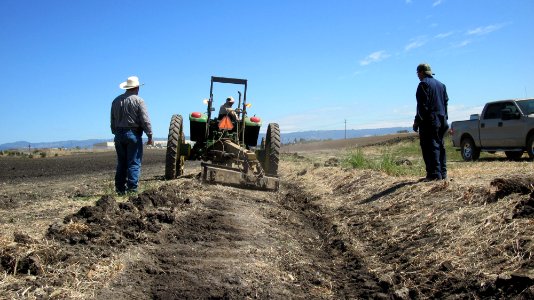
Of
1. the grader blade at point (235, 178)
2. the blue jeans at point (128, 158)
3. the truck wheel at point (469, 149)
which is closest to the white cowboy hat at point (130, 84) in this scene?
the blue jeans at point (128, 158)

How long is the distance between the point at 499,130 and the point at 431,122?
27.1 feet

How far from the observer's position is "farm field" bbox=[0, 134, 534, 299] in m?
3.93

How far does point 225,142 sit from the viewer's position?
11.5 meters

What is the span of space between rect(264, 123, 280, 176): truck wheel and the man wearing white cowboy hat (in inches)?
156

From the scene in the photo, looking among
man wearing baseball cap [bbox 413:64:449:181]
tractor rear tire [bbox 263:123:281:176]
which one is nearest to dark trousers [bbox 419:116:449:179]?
man wearing baseball cap [bbox 413:64:449:181]

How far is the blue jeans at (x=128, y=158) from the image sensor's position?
8758mm

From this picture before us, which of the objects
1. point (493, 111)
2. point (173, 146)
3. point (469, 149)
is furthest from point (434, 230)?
point (469, 149)

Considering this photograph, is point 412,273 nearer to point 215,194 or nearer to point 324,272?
point 324,272

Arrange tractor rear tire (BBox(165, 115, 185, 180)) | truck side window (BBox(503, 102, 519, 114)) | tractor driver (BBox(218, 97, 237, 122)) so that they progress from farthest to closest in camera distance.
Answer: truck side window (BBox(503, 102, 519, 114)), tractor driver (BBox(218, 97, 237, 122)), tractor rear tire (BBox(165, 115, 185, 180))

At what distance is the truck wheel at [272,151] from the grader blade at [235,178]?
7.13ft

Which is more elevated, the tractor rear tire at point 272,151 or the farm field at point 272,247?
the tractor rear tire at point 272,151

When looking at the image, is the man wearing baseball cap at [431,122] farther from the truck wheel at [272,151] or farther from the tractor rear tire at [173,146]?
the tractor rear tire at [173,146]

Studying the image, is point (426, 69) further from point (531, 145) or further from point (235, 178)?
point (531, 145)

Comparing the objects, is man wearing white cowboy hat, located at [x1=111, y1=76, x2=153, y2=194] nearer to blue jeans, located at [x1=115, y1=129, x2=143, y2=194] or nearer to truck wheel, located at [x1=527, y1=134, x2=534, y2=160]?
blue jeans, located at [x1=115, y1=129, x2=143, y2=194]
